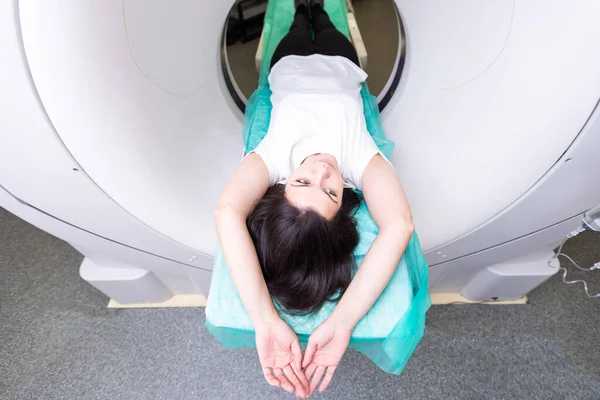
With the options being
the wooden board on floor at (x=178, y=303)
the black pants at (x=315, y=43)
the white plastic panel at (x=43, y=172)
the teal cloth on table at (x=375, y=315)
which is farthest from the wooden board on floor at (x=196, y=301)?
the black pants at (x=315, y=43)

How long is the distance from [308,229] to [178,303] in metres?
0.94

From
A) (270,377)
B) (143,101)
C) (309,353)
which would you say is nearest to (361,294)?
(309,353)

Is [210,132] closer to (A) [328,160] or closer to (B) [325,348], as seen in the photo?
(A) [328,160]

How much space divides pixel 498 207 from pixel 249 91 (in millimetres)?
1488

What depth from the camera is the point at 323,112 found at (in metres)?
1.30

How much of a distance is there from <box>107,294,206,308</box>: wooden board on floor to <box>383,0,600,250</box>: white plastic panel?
979 mm

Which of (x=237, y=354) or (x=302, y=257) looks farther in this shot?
(x=237, y=354)

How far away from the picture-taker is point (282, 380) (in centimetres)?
86

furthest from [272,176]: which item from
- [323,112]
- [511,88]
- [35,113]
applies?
Answer: [511,88]

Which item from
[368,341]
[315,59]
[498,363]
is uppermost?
[315,59]

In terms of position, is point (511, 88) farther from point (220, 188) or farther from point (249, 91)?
point (249, 91)

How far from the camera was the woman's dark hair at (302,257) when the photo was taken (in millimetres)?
930

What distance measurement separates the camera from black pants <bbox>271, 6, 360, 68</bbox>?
1589 mm

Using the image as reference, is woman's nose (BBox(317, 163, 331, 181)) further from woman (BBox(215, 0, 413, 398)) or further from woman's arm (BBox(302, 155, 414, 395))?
woman's arm (BBox(302, 155, 414, 395))
